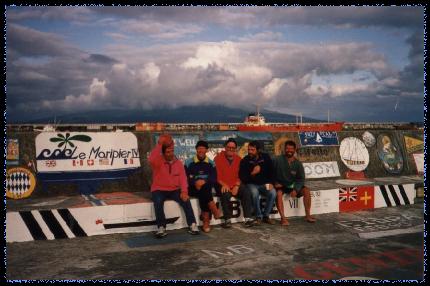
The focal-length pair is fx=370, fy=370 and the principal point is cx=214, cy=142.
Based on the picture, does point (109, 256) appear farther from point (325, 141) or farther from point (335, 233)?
point (325, 141)

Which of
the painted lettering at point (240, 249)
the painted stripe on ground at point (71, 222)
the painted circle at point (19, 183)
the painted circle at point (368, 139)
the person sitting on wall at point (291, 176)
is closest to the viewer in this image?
the painted lettering at point (240, 249)

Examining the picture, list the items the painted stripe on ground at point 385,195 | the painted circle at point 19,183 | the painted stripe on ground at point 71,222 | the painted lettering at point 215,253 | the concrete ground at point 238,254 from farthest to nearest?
the painted stripe on ground at point 385,195 < the painted circle at point 19,183 < the painted stripe on ground at point 71,222 < the painted lettering at point 215,253 < the concrete ground at point 238,254

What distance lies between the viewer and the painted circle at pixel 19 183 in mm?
7004

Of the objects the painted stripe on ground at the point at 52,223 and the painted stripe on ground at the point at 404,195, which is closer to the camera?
the painted stripe on ground at the point at 52,223

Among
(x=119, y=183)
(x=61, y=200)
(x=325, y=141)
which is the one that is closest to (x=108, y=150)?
(x=119, y=183)

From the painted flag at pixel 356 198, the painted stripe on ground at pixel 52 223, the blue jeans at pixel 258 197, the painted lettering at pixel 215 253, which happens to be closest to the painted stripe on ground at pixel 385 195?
the painted flag at pixel 356 198

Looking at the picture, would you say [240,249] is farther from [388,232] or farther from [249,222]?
[388,232]

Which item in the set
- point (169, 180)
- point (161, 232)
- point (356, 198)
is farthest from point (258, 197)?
point (356, 198)

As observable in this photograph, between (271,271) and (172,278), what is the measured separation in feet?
4.18

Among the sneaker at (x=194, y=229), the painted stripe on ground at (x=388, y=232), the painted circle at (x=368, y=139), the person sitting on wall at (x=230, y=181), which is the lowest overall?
the painted stripe on ground at (x=388, y=232)

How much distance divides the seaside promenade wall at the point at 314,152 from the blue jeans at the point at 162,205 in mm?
1386

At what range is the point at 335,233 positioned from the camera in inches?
265

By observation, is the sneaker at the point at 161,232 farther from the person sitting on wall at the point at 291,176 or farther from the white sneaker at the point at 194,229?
the person sitting on wall at the point at 291,176

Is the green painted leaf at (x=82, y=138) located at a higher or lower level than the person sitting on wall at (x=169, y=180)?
higher
